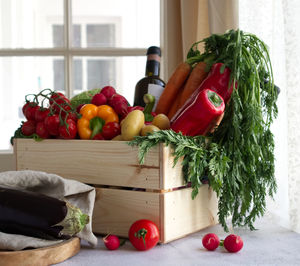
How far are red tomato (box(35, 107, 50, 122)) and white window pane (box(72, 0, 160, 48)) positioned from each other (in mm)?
1014

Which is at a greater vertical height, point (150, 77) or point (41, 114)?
point (150, 77)

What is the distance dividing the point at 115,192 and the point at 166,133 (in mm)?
225

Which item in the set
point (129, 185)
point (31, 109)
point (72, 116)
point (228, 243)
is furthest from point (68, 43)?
point (228, 243)

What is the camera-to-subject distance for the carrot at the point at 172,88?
54.0 inches

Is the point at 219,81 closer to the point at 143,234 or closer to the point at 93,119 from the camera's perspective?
the point at 93,119

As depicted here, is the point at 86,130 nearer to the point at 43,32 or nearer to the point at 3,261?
the point at 3,261

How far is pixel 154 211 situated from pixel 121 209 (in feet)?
0.35

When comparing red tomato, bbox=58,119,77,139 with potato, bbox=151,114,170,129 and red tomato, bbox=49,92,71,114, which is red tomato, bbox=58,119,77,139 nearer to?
red tomato, bbox=49,92,71,114

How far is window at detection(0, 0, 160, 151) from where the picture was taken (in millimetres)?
2045

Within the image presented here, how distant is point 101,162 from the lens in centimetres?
117

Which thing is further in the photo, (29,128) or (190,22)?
(190,22)

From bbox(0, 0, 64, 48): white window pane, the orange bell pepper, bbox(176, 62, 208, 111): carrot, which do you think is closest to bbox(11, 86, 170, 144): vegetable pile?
the orange bell pepper

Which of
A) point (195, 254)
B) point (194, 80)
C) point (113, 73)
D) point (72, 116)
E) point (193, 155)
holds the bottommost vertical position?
point (195, 254)

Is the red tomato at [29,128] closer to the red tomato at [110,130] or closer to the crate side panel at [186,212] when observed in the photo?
the red tomato at [110,130]
